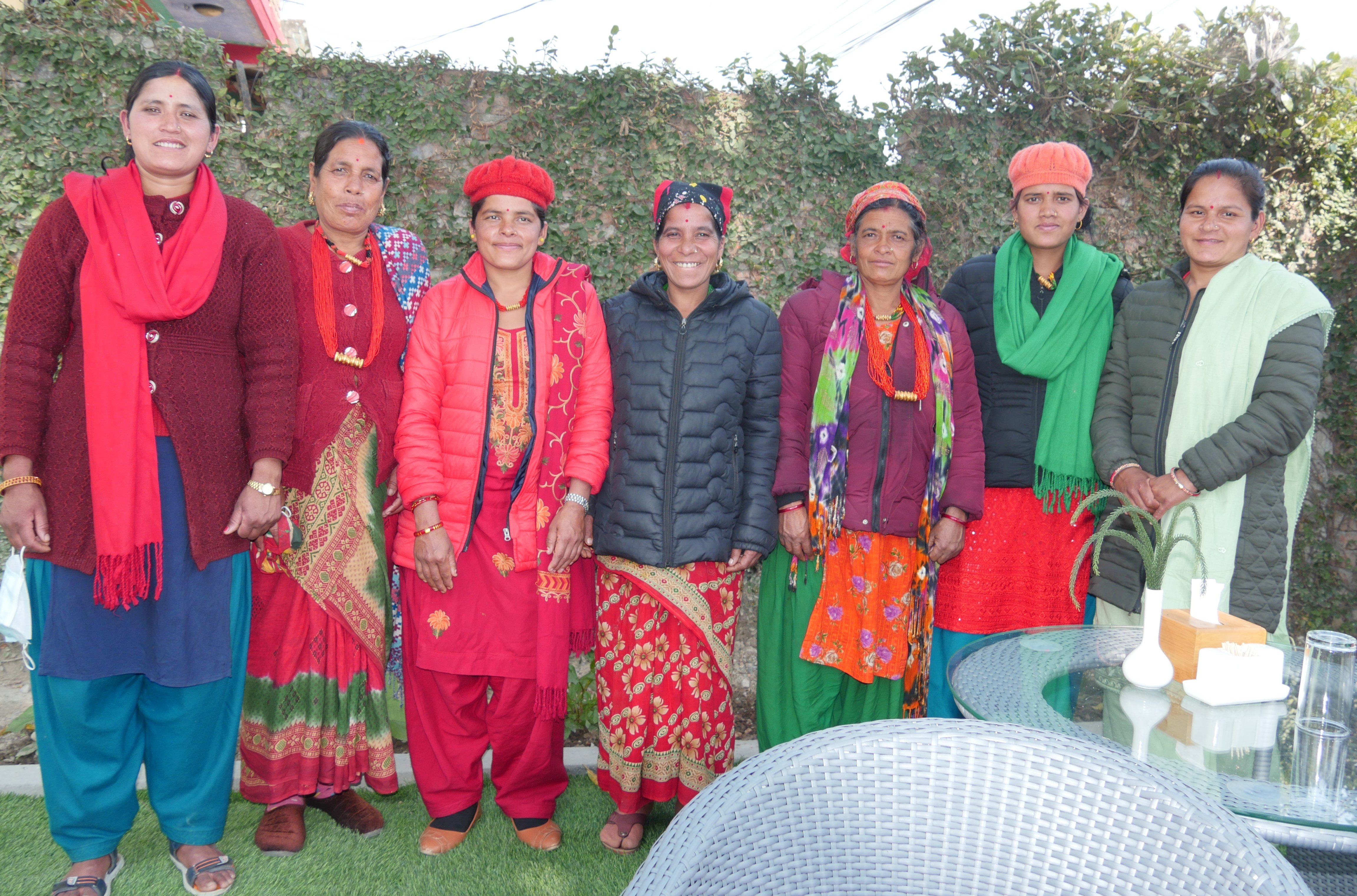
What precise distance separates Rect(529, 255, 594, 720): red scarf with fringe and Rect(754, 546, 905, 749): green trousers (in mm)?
683

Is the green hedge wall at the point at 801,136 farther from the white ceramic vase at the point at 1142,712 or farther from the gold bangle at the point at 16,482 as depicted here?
the white ceramic vase at the point at 1142,712

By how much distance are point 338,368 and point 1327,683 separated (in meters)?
2.53

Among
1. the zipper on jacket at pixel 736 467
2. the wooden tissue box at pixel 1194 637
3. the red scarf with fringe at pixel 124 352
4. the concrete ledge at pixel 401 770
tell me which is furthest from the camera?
the concrete ledge at pixel 401 770

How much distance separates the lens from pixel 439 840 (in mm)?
2627

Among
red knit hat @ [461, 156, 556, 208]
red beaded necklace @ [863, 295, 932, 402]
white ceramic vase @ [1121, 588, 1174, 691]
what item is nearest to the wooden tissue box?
white ceramic vase @ [1121, 588, 1174, 691]

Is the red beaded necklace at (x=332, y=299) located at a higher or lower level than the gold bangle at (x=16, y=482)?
higher

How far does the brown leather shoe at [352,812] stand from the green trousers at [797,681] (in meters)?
1.27

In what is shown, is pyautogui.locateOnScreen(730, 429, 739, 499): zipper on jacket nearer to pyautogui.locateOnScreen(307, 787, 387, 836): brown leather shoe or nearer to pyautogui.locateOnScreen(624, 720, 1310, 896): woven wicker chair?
pyautogui.locateOnScreen(624, 720, 1310, 896): woven wicker chair

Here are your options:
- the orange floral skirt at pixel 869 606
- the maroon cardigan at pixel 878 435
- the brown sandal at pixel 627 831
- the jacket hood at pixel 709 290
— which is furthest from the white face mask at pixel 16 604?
the orange floral skirt at pixel 869 606

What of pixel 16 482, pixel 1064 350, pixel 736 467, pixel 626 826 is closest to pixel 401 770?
pixel 626 826

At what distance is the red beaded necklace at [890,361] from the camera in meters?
2.72

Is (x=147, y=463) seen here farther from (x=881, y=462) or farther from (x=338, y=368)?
(x=881, y=462)

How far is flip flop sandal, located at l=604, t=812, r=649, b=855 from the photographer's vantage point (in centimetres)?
267

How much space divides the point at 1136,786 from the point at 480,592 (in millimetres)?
1860
